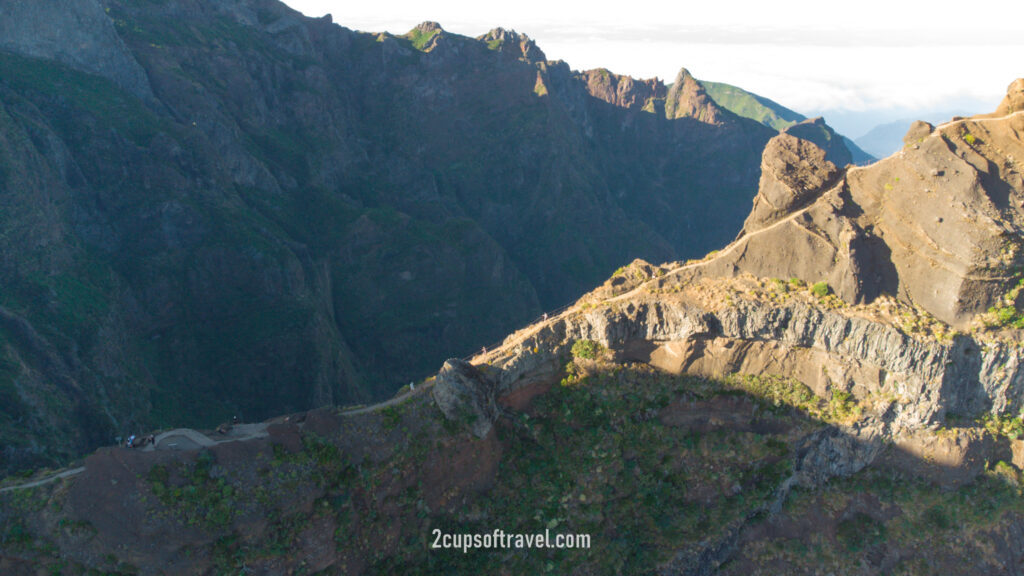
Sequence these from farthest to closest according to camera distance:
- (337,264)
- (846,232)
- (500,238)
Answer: (500,238) < (337,264) < (846,232)

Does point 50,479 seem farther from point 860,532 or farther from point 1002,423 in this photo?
point 1002,423

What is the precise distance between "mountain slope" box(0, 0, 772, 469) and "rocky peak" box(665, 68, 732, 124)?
21.9 meters

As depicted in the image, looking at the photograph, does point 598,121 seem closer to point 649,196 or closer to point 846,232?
point 649,196

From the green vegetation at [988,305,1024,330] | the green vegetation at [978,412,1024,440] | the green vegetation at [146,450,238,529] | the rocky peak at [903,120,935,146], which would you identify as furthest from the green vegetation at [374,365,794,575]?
the rocky peak at [903,120,935,146]

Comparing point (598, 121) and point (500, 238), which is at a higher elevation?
point (598, 121)

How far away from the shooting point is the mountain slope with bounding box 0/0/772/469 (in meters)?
54.8

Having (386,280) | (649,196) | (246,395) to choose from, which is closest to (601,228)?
(649,196)

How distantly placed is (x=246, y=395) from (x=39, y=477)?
31796mm

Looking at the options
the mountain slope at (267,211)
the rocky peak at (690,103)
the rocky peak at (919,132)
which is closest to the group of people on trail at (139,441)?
the mountain slope at (267,211)

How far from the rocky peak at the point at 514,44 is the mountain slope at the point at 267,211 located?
74cm

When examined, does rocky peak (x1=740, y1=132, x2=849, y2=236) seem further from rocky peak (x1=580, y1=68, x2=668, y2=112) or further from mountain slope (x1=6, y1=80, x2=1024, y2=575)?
rocky peak (x1=580, y1=68, x2=668, y2=112)

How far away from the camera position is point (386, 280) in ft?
280

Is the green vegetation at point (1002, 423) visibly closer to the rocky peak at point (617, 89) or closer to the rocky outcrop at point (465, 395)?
the rocky outcrop at point (465, 395)

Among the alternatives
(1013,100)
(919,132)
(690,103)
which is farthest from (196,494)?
(690,103)
